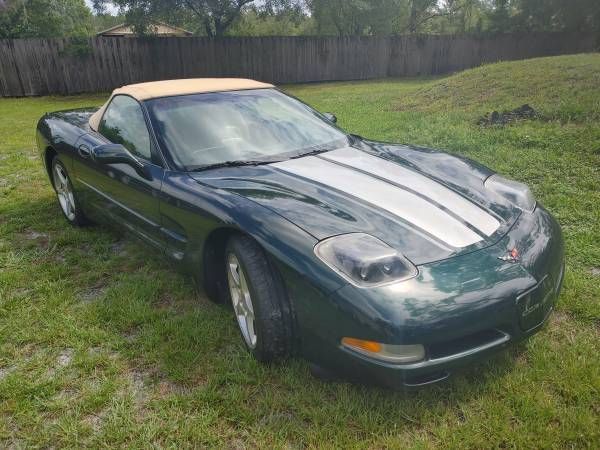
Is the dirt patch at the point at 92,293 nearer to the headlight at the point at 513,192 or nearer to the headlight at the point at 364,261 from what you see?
the headlight at the point at 364,261

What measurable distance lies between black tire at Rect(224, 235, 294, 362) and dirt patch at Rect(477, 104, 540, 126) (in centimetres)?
561

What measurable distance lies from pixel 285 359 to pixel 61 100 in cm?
1522

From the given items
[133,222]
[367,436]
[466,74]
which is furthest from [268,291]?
[466,74]

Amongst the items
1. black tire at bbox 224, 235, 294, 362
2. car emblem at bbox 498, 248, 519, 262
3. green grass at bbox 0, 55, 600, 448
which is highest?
car emblem at bbox 498, 248, 519, 262

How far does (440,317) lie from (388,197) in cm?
84

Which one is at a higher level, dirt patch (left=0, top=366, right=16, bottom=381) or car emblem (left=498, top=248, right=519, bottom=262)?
car emblem (left=498, top=248, right=519, bottom=262)

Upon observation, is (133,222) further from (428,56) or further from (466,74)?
(428,56)

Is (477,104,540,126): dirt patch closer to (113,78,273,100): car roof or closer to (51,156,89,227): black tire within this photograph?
(113,78,273,100): car roof

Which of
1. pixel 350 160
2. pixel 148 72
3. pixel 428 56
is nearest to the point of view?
pixel 350 160

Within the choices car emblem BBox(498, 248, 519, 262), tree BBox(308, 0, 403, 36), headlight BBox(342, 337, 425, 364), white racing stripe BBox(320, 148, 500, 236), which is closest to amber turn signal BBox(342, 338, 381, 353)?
headlight BBox(342, 337, 425, 364)

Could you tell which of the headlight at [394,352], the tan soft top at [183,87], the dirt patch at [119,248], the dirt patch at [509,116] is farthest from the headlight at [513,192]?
the dirt patch at [509,116]

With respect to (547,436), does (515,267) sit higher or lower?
higher

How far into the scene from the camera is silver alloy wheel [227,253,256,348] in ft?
8.07

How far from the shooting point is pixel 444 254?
2.11 meters
